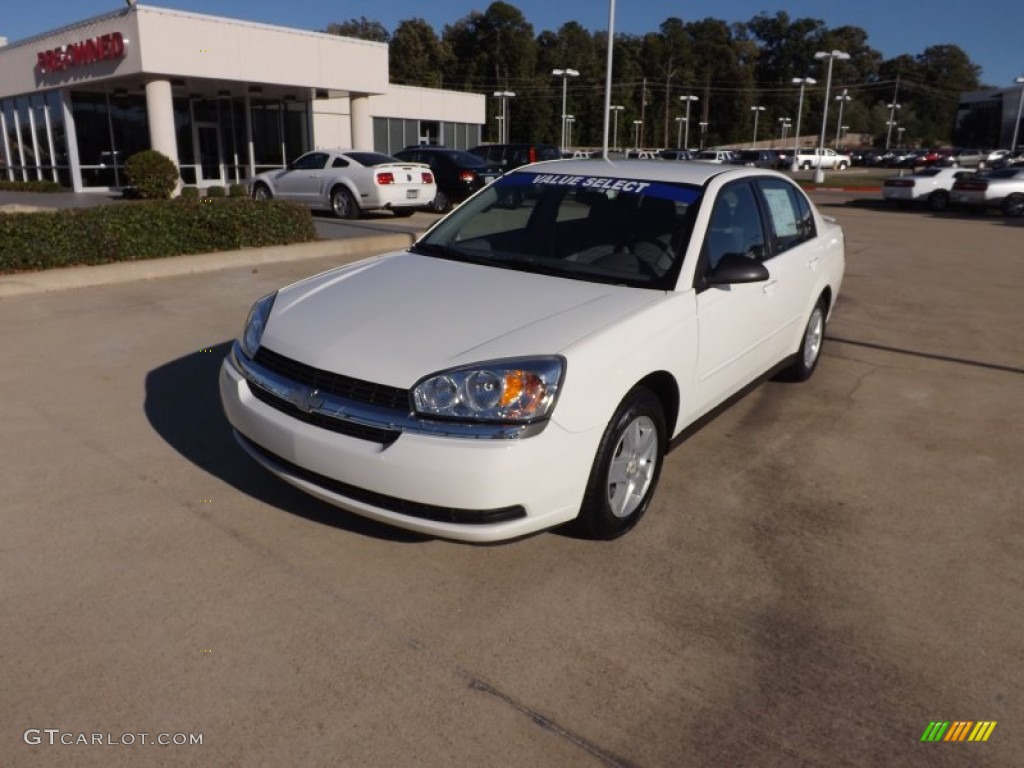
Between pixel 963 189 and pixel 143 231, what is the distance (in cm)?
2253

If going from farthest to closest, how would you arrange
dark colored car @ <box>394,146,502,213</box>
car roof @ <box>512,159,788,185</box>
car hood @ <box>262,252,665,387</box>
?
1. dark colored car @ <box>394,146,502,213</box>
2. car roof @ <box>512,159,788,185</box>
3. car hood @ <box>262,252,665,387</box>

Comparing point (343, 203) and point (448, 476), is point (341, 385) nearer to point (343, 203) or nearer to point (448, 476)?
point (448, 476)

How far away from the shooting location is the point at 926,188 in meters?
25.1

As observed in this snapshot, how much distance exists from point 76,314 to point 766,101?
133812 millimetres

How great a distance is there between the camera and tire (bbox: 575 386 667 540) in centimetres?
336

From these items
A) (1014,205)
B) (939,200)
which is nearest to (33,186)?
(939,200)

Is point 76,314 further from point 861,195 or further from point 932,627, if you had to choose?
point 861,195

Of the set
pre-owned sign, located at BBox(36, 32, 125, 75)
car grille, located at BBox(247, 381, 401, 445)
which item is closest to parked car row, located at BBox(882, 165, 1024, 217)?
pre-owned sign, located at BBox(36, 32, 125, 75)

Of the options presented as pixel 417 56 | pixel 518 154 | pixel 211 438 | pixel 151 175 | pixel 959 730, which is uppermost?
pixel 417 56

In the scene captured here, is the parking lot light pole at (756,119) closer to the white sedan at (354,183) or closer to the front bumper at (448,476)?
the white sedan at (354,183)

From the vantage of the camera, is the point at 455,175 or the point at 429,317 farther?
the point at 455,175

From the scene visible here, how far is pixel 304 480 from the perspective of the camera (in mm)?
3381

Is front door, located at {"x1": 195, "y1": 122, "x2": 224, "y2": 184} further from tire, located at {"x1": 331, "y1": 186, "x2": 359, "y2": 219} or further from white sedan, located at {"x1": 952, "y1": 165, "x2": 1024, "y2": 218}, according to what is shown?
white sedan, located at {"x1": 952, "y1": 165, "x2": 1024, "y2": 218}

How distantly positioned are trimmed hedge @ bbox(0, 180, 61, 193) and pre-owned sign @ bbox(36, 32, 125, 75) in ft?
10.3
